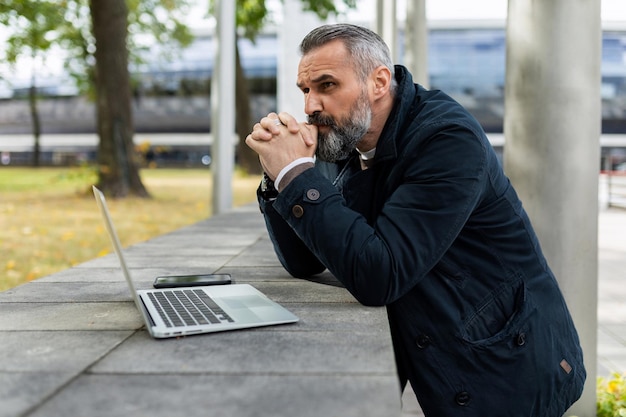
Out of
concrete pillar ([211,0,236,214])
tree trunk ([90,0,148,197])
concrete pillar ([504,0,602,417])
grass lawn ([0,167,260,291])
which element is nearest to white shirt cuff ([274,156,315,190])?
concrete pillar ([504,0,602,417])

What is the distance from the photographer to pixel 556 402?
2.23 m

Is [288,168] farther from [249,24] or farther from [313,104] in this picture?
[249,24]

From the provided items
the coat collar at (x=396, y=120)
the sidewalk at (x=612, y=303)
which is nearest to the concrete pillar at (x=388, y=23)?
the sidewalk at (x=612, y=303)

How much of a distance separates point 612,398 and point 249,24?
15.9m

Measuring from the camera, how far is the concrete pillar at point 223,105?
9094 millimetres

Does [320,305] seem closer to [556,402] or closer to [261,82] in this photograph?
[556,402]

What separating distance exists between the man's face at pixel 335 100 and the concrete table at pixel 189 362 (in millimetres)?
501

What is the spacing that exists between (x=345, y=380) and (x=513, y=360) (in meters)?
0.89

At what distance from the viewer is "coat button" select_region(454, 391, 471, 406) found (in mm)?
2102

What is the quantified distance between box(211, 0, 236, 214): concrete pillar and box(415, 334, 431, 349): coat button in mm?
7227

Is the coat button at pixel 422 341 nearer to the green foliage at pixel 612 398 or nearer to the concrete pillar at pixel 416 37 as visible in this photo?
the green foliage at pixel 612 398

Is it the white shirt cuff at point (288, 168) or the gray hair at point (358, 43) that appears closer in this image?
the white shirt cuff at point (288, 168)

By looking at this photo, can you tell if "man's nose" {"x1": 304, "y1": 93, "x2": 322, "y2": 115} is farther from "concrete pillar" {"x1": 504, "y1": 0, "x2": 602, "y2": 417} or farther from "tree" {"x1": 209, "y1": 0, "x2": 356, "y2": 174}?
"tree" {"x1": 209, "y1": 0, "x2": 356, "y2": 174}

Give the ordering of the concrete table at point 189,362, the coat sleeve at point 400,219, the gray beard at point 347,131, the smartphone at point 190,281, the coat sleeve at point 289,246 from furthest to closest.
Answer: the coat sleeve at point 289,246 < the smartphone at point 190,281 < the gray beard at point 347,131 < the coat sleeve at point 400,219 < the concrete table at point 189,362
